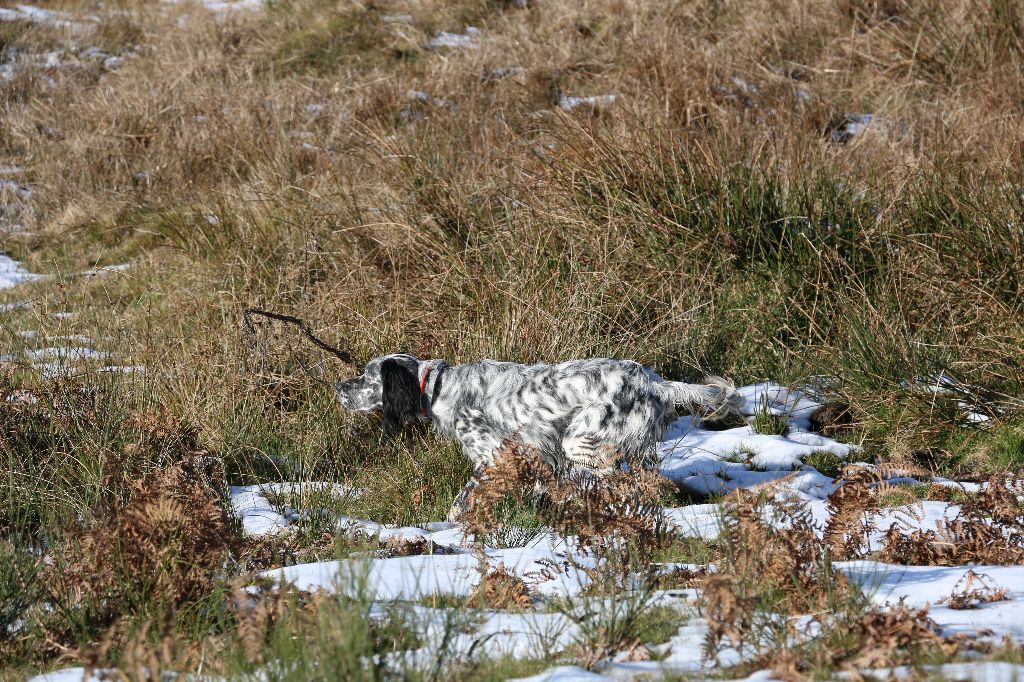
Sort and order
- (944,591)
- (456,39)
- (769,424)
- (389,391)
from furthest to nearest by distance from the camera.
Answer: (456,39), (769,424), (389,391), (944,591)

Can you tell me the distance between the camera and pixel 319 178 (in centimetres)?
809

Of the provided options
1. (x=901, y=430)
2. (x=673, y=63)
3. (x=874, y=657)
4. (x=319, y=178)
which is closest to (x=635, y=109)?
(x=673, y=63)

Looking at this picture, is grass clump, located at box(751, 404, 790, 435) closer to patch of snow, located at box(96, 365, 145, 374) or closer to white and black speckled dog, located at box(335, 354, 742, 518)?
white and black speckled dog, located at box(335, 354, 742, 518)

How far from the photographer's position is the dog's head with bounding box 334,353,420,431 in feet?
17.3

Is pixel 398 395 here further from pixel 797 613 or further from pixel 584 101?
pixel 584 101

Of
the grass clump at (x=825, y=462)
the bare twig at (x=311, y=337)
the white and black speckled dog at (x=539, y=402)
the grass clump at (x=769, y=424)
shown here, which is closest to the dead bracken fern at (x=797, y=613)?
the white and black speckled dog at (x=539, y=402)

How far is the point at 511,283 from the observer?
622 centimetres

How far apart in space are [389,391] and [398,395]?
5 cm

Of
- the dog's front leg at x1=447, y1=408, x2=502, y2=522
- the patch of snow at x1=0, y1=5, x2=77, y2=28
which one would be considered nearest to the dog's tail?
the dog's front leg at x1=447, y1=408, x2=502, y2=522

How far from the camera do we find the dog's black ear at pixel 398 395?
5285 millimetres

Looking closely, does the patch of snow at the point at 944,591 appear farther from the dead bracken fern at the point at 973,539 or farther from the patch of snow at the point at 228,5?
the patch of snow at the point at 228,5

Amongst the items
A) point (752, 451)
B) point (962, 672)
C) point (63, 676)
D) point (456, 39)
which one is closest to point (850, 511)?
point (962, 672)

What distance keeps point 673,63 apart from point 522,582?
6622 millimetres

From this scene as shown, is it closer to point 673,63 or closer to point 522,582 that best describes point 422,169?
point 673,63
